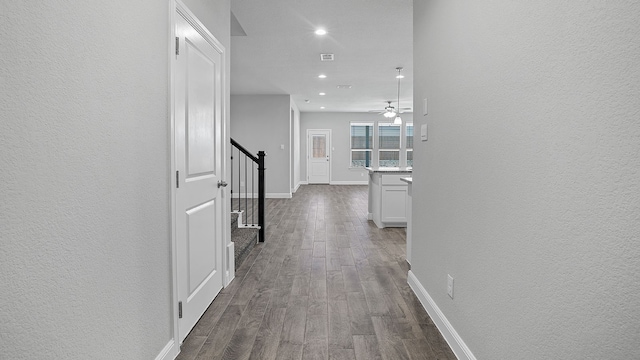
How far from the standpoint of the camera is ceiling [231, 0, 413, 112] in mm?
3826

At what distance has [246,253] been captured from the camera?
3.97 m

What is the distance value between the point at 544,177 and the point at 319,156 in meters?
12.0

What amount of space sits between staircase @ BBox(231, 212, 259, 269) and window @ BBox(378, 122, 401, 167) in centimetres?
891

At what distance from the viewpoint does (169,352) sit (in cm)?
195

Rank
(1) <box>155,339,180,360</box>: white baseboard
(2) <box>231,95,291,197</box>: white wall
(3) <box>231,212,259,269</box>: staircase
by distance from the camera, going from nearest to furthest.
→ (1) <box>155,339,180,360</box>: white baseboard → (3) <box>231,212,259,269</box>: staircase → (2) <box>231,95,291,197</box>: white wall

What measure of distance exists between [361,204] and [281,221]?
8.76 feet

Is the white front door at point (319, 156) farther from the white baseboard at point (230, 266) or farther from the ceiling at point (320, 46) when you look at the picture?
the white baseboard at point (230, 266)

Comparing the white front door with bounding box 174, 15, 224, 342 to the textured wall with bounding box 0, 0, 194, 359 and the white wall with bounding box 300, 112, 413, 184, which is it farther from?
the white wall with bounding box 300, 112, 413, 184

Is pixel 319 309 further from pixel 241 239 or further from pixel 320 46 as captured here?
pixel 320 46

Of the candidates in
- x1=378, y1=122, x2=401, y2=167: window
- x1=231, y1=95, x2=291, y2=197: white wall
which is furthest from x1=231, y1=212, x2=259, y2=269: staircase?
x1=378, y1=122, x2=401, y2=167: window

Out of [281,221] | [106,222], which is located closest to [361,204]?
[281,221]

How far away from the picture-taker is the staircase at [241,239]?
145 inches

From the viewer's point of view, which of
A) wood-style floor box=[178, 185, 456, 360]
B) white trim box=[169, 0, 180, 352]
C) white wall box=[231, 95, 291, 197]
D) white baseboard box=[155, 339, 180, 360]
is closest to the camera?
white baseboard box=[155, 339, 180, 360]

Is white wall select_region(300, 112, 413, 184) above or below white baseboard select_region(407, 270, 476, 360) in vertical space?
above
